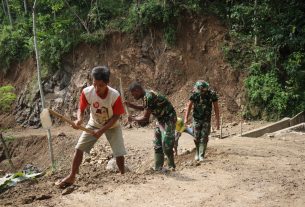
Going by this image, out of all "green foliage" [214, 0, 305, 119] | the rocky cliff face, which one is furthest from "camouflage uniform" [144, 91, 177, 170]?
the rocky cliff face

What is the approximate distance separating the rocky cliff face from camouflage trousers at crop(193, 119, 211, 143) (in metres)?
8.14

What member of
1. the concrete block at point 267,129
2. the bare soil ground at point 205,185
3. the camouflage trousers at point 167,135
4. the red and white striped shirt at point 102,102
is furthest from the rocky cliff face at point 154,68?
the red and white striped shirt at point 102,102

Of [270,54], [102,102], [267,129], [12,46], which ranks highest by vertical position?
[12,46]

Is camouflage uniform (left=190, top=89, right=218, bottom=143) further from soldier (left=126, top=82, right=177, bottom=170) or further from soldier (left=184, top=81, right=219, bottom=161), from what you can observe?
soldier (left=126, top=82, right=177, bottom=170)

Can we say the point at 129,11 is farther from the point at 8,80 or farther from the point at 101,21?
the point at 8,80

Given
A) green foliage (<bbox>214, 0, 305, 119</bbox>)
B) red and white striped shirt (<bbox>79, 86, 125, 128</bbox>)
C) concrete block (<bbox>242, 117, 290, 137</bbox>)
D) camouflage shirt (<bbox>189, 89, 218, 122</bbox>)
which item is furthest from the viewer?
green foliage (<bbox>214, 0, 305, 119</bbox>)

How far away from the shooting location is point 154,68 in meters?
18.3

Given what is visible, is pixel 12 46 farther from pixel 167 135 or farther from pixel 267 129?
pixel 167 135

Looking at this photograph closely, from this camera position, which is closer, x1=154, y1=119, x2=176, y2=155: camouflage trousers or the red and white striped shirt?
the red and white striped shirt

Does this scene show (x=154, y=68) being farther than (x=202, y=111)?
Yes

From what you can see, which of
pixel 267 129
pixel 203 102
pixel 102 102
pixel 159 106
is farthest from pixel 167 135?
pixel 267 129

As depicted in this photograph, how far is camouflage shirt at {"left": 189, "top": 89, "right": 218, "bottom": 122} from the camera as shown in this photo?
24.3 feet

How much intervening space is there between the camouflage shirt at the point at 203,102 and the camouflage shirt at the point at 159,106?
1.07 metres

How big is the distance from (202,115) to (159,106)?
1351 mm
